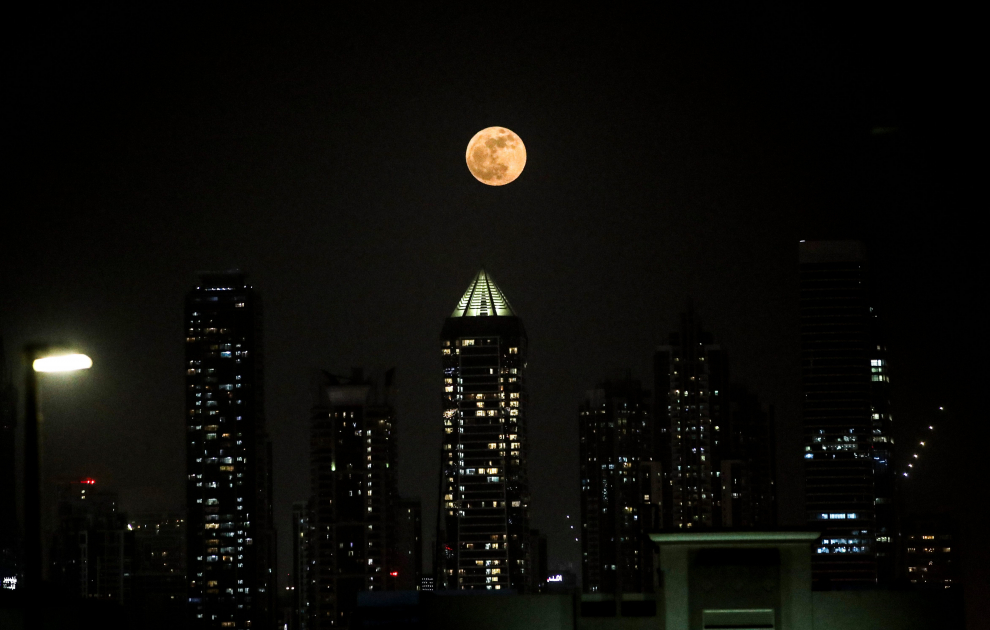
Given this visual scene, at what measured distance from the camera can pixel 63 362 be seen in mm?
21344

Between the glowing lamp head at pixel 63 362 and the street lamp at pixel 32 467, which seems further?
the glowing lamp head at pixel 63 362

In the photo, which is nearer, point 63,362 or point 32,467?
point 32,467

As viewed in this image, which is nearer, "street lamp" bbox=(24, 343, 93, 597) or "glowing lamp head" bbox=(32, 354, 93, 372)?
"street lamp" bbox=(24, 343, 93, 597)

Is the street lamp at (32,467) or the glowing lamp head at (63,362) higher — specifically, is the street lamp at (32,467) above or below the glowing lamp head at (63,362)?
below

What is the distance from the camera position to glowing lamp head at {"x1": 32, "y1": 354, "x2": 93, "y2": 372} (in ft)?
69.2

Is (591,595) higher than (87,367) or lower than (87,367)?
lower

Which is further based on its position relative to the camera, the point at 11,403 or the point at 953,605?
the point at 11,403

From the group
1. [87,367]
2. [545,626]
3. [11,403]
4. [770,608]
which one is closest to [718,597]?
[770,608]

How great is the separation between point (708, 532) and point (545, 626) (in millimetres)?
6844

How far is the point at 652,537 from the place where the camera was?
54.8m

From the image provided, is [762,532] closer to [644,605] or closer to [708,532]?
[708,532]

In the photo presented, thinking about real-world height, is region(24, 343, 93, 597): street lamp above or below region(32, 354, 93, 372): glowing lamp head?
below

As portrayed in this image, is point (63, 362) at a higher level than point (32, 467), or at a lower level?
higher

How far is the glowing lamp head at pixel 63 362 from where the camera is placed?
830 inches
